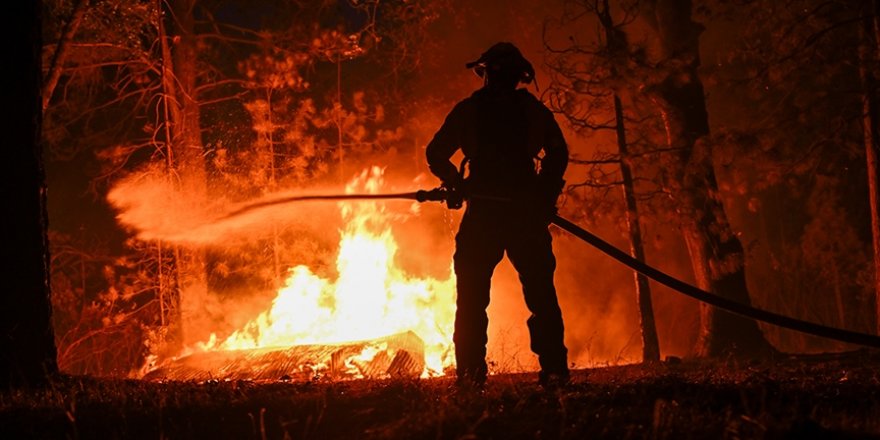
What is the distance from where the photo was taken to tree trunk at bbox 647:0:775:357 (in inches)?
406

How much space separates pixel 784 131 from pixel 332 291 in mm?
7527

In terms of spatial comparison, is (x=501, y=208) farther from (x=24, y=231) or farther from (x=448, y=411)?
(x=24, y=231)

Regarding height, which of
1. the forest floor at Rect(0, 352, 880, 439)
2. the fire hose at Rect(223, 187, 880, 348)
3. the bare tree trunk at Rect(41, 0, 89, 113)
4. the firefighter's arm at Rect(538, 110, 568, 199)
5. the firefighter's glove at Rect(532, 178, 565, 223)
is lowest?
the forest floor at Rect(0, 352, 880, 439)

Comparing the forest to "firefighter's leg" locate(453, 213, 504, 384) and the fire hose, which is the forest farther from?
"firefighter's leg" locate(453, 213, 504, 384)

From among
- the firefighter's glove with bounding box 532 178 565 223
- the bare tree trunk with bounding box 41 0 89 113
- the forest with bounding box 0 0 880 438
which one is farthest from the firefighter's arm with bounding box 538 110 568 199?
the bare tree trunk with bounding box 41 0 89 113

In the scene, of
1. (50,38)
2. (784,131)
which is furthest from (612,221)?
(50,38)

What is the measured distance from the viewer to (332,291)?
13.5 meters

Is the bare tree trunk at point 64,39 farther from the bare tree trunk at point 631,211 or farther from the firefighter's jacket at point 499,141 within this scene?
the firefighter's jacket at point 499,141

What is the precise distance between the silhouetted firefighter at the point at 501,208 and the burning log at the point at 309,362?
342cm

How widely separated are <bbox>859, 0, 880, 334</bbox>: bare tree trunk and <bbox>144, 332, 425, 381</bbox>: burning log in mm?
6538

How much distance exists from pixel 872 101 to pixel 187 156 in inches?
481

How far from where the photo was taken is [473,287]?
18.8ft

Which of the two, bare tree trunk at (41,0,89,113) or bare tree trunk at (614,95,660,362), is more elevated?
bare tree trunk at (41,0,89,113)

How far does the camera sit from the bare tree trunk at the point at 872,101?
1004 cm
